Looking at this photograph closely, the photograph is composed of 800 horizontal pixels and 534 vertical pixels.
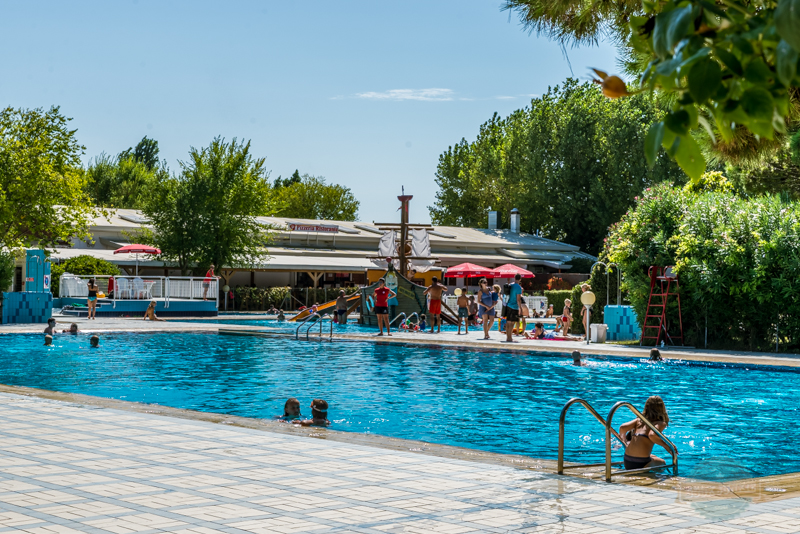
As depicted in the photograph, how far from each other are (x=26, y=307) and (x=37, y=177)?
17.9 ft

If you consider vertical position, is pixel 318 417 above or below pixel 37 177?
below

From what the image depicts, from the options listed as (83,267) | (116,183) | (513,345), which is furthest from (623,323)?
(116,183)

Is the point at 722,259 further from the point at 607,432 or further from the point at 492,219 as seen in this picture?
the point at 492,219

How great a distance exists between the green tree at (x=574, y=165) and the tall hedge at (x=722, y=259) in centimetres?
3141

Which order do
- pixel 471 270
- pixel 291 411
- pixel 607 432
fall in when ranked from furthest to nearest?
pixel 471 270
pixel 291 411
pixel 607 432

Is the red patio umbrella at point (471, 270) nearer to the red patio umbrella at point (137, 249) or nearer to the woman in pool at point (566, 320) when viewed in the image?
the red patio umbrella at point (137, 249)

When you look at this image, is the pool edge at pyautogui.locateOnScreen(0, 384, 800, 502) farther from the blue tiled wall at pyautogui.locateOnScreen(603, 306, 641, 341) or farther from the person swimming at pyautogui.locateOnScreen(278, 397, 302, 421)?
the blue tiled wall at pyautogui.locateOnScreen(603, 306, 641, 341)

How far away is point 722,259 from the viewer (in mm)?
20812

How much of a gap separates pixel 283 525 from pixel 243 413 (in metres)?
8.55

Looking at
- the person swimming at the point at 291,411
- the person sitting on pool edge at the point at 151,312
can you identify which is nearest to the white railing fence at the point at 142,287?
the person sitting on pool edge at the point at 151,312

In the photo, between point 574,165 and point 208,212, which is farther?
point 574,165

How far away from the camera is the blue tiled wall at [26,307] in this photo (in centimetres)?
2761

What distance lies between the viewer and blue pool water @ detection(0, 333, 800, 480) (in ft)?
37.2

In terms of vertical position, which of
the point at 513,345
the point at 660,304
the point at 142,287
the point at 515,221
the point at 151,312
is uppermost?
the point at 515,221
